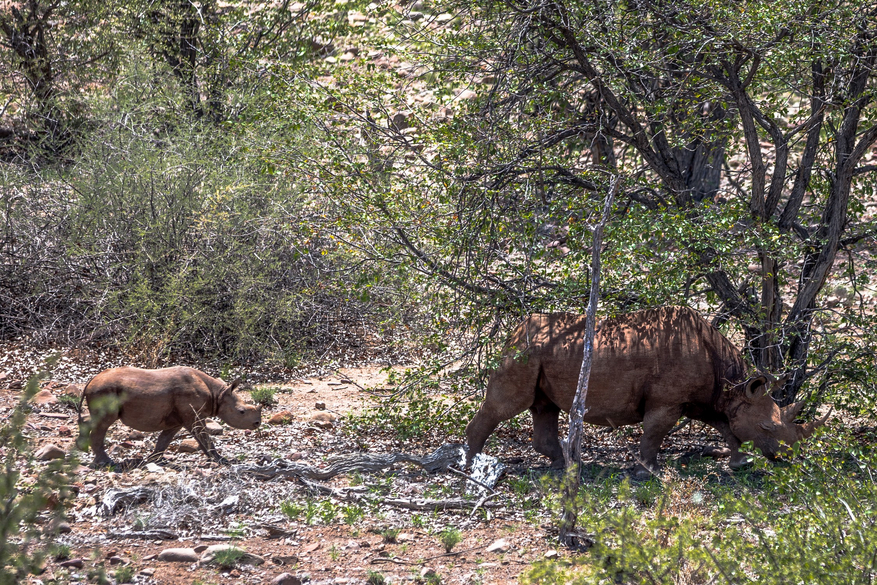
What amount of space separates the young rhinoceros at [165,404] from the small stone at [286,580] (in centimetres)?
246

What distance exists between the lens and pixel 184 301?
427 inches

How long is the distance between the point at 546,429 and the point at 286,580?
11.7 ft

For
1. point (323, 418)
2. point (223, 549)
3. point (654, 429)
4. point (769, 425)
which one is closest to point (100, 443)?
point (223, 549)

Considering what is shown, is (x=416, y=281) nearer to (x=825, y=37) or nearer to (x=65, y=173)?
(x=825, y=37)

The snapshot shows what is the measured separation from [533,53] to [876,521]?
5.41 metres

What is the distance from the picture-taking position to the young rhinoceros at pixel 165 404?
6691mm

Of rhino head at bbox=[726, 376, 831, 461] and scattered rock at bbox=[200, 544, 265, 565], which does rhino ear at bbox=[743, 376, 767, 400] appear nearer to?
rhino head at bbox=[726, 376, 831, 461]

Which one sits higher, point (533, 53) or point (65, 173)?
point (533, 53)

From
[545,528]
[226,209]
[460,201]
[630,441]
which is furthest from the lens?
[226,209]

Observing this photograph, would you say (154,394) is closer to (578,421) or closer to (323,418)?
(323,418)

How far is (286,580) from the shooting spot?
4.75m

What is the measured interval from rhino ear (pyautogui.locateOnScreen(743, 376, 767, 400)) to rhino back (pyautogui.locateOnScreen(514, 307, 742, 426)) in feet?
0.92

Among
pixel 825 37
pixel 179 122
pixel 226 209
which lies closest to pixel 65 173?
pixel 179 122

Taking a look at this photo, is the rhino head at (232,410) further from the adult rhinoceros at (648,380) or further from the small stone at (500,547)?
the small stone at (500,547)
